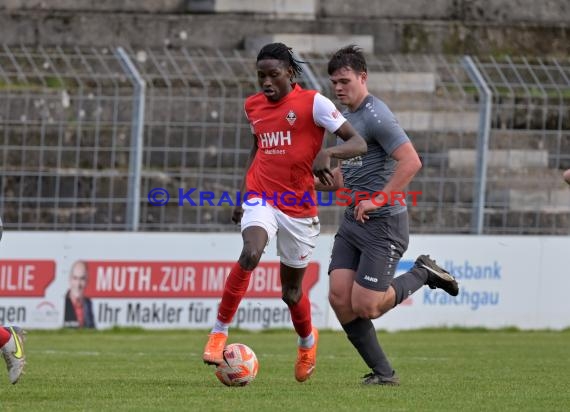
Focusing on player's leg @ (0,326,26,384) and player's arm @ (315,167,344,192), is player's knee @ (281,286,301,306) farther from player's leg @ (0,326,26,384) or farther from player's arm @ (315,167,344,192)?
player's leg @ (0,326,26,384)

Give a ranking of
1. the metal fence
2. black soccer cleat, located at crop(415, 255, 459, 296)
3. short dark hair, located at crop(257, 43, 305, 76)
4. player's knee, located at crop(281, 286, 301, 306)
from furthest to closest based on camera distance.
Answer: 1. the metal fence
2. black soccer cleat, located at crop(415, 255, 459, 296)
3. player's knee, located at crop(281, 286, 301, 306)
4. short dark hair, located at crop(257, 43, 305, 76)

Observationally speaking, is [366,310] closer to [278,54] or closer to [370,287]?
[370,287]

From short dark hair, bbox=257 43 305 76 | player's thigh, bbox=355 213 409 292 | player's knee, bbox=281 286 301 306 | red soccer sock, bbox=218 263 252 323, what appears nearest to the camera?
red soccer sock, bbox=218 263 252 323

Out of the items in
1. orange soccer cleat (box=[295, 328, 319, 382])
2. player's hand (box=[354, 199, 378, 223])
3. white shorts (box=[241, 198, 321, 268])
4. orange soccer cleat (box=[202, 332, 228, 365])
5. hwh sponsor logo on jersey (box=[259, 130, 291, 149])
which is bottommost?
orange soccer cleat (box=[295, 328, 319, 382])

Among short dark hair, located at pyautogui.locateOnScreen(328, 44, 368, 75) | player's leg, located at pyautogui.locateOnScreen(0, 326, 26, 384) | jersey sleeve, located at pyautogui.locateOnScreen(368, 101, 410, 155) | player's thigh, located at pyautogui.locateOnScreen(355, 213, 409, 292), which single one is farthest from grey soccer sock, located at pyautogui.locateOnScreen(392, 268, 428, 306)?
player's leg, located at pyautogui.locateOnScreen(0, 326, 26, 384)

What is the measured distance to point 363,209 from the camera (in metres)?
9.14

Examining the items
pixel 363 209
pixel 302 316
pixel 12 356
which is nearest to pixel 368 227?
pixel 363 209

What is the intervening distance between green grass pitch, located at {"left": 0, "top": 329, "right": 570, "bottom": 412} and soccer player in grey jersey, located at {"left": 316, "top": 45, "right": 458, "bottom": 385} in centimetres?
42

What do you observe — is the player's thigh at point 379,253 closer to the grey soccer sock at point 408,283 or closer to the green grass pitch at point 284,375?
the grey soccer sock at point 408,283

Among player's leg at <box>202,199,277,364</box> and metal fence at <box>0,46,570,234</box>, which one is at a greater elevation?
metal fence at <box>0,46,570,234</box>

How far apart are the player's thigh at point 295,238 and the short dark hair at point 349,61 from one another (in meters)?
1.03

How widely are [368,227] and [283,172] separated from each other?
700 millimetres

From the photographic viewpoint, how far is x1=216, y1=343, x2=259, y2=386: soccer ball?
914cm

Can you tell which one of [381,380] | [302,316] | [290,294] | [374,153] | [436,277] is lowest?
[381,380]
